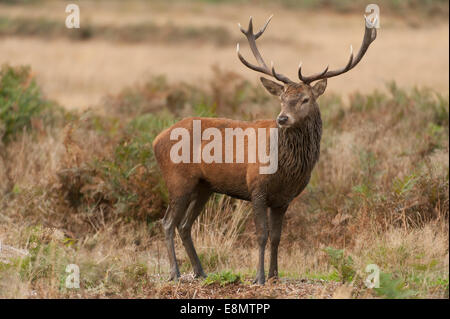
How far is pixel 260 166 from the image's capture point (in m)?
7.91

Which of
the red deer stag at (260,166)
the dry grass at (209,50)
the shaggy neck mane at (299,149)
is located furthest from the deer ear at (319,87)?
the dry grass at (209,50)

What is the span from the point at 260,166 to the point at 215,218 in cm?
236

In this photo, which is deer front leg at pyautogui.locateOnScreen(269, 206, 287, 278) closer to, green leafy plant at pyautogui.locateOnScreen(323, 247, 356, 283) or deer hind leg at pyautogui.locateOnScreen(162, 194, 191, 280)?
green leafy plant at pyautogui.locateOnScreen(323, 247, 356, 283)

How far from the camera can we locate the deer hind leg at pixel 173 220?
830 centimetres

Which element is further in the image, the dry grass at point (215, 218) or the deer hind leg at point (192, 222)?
the deer hind leg at point (192, 222)

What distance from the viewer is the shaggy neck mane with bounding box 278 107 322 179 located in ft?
25.8

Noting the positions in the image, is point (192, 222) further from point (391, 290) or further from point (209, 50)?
point (209, 50)

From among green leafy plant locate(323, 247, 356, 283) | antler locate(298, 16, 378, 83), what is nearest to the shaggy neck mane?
antler locate(298, 16, 378, 83)

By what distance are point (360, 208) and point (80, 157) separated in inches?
157

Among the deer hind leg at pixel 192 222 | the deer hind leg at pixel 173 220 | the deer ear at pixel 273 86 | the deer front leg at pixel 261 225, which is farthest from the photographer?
the deer hind leg at pixel 192 222

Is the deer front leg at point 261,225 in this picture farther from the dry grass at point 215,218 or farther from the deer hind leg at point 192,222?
the deer hind leg at point 192,222

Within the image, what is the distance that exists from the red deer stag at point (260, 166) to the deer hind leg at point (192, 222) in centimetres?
1

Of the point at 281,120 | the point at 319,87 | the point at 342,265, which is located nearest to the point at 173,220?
the point at 281,120
